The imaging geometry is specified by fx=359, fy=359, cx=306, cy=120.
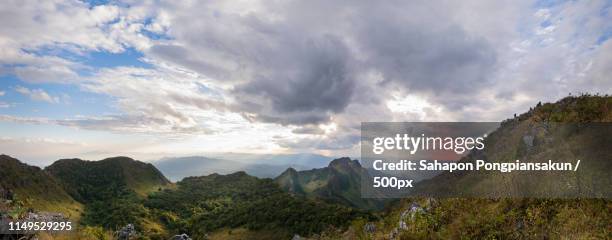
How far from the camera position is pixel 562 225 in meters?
14.2

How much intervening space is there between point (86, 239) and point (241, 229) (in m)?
179

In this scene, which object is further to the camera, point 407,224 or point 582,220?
point 407,224

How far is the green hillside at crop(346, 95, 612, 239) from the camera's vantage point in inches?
560


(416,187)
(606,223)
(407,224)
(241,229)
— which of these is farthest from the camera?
(241,229)

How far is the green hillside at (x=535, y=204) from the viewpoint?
46.6ft

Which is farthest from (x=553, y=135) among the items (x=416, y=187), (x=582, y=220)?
(x=582, y=220)

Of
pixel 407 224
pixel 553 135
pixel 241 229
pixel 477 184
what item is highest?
pixel 553 135

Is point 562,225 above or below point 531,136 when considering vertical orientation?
below

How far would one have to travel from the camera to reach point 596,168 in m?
19.0

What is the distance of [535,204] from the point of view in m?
16.9

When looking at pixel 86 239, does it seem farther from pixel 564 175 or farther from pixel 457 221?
pixel 564 175

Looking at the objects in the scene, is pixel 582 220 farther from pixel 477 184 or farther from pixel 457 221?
pixel 477 184

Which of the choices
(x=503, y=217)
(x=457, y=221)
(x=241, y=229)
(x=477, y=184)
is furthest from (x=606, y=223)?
(x=241, y=229)

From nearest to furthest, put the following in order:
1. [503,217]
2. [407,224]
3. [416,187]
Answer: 1. [503,217]
2. [407,224]
3. [416,187]
